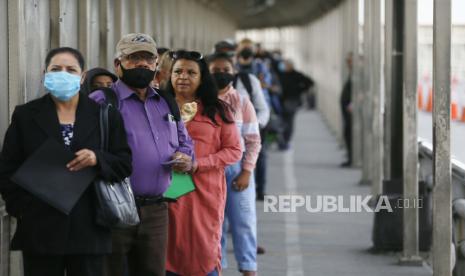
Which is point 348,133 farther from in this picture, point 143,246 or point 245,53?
point 143,246

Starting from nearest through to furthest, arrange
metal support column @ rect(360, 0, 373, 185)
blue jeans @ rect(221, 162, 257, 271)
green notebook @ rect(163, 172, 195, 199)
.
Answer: green notebook @ rect(163, 172, 195, 199), blue jeans @ rect(221, 162, 257, 271), metal support column @ rect(360, 0, 373, 185)

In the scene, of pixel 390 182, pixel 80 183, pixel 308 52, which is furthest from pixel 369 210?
pixel 308 52

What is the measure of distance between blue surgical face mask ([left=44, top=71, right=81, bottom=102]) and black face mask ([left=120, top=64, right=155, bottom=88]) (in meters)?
0.80

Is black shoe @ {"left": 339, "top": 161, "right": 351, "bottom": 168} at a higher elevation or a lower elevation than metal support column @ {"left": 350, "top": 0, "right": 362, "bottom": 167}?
lower

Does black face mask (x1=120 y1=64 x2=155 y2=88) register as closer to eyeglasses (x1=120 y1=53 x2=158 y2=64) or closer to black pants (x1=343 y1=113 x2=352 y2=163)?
eyeglasses (x1=120 y1=53 x2=158 y2=64)

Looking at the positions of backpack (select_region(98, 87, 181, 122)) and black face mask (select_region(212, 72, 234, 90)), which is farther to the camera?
black face mask (select_region(212, 72, 234, 90))

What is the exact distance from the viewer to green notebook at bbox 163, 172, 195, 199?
7.91m

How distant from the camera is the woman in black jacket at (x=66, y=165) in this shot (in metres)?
6.42

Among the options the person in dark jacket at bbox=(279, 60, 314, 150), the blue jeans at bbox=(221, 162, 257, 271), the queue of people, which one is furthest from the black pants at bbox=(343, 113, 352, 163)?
the queue of people

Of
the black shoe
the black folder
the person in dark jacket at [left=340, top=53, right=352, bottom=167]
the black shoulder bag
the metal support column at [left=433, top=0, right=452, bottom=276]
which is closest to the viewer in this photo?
the black folder

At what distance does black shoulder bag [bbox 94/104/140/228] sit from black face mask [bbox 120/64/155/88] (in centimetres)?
49

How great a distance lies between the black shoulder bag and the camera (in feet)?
21.5

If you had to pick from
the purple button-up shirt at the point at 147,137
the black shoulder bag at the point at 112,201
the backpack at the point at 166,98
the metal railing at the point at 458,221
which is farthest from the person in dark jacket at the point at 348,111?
the black shoulder bag at the point at 112,201

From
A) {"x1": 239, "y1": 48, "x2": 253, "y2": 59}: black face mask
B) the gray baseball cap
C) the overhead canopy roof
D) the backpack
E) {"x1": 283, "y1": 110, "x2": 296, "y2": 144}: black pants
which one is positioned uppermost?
the overhead canopy roof
